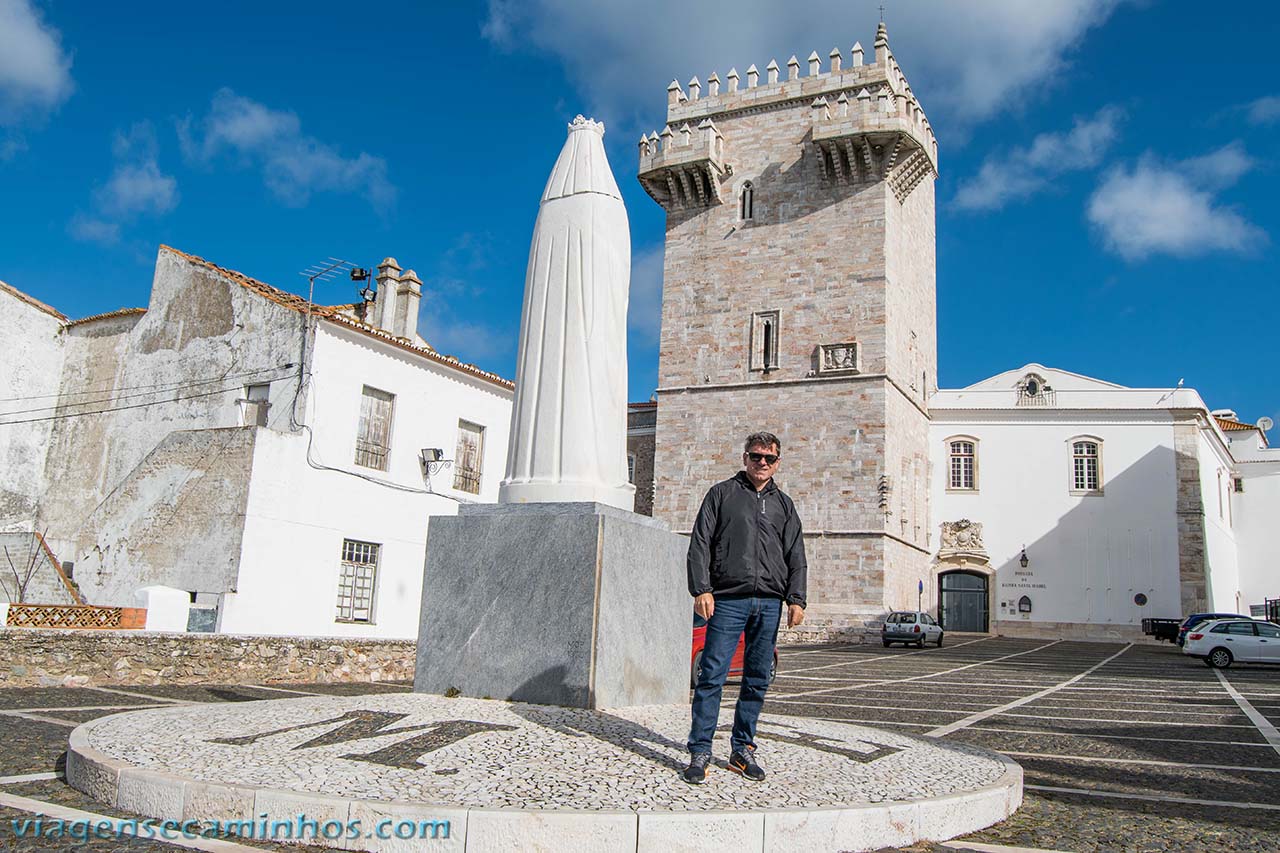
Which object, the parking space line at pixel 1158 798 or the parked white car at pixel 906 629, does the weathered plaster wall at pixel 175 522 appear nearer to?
the parking space line at pixel 1158 798

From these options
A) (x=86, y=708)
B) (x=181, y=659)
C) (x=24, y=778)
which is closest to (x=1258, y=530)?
(x=181, y=659)

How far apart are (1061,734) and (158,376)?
59.9 feet

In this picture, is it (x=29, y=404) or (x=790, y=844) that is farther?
(x=29, y=404)

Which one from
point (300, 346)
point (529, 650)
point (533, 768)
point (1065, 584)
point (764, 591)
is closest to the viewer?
point (533, 768)

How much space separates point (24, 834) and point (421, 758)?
56.4 inches

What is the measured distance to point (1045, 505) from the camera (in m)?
31.6

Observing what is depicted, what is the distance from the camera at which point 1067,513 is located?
31312 mm

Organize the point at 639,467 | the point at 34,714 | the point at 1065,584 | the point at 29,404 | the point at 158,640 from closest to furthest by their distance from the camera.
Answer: the point at 34,714 → the point at 158,640 → the point at 29,404 → the point at 1065,584 → the point at 639,467

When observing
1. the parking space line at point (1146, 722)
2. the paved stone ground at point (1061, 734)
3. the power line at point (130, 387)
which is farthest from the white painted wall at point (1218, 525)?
the power line at point (130, 387)

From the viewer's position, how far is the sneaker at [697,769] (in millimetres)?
3986

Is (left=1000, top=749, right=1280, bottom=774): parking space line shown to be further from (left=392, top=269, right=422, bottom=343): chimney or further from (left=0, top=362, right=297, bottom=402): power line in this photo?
(left=392, top=269, right=422, bottom=343): chimney

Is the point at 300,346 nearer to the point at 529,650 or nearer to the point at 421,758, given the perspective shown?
the point at 529,650

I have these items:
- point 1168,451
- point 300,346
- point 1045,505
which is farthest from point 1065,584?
point 300,346

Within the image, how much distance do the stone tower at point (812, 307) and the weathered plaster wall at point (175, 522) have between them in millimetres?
15270
